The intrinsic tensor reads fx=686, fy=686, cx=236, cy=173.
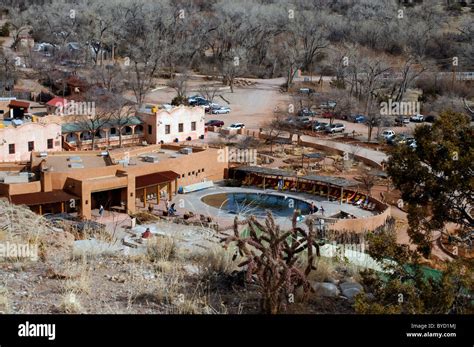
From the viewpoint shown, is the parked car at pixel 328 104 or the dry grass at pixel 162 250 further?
the parked car at pixel 328 104

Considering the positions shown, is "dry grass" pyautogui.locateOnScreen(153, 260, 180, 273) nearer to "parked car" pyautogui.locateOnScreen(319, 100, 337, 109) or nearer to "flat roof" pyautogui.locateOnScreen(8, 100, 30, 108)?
"flat roof" pyautogui.locateOnScreen(8, 100, 30, 108)

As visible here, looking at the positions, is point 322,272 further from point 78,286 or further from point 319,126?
point 319,126

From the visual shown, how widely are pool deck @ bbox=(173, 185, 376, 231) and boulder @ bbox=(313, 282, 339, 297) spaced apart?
1326cm

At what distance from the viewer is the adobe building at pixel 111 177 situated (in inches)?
786

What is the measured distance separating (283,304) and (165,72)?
47.1 meters

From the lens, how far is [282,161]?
29953 mm

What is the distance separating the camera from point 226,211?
2184 cm

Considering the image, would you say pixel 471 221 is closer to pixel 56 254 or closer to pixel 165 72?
pixel 56 254

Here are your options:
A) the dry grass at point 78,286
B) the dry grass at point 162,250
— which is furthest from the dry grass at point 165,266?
the dry grass at point 78,286

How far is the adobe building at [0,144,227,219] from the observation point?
65.5ft

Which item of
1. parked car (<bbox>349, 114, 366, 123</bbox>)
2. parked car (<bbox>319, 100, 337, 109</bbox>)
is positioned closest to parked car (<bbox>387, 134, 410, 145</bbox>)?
parked car (<bbox>349, 114, 366, 123</bbox>)

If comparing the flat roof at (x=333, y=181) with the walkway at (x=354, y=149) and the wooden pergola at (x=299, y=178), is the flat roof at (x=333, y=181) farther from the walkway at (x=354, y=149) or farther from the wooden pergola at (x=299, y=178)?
the walkway at (x=354, y=149)

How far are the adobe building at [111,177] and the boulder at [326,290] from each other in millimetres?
14107

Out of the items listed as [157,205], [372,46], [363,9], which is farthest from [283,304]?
[363,9]
